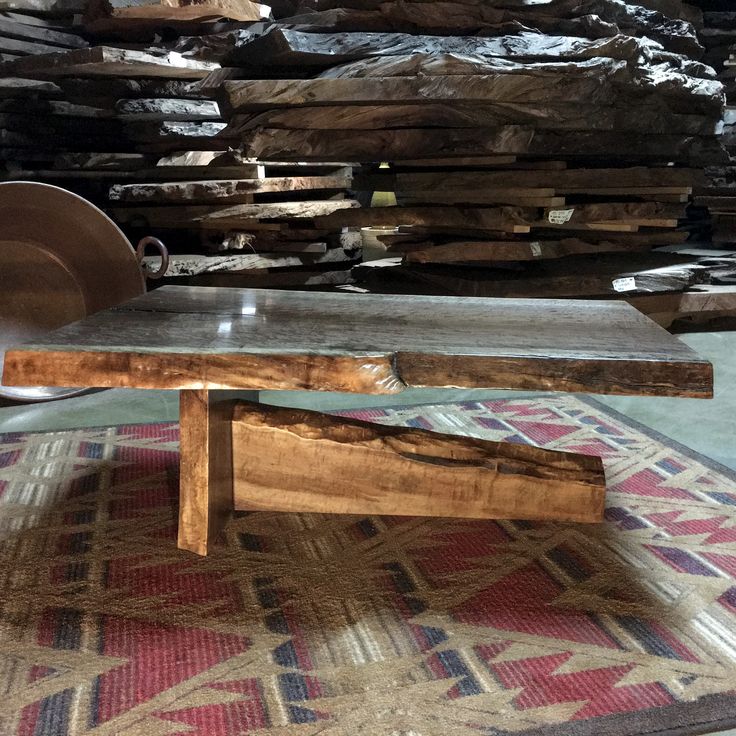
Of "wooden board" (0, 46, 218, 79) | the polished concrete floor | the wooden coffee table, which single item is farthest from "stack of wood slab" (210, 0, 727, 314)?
the wooden coffee table

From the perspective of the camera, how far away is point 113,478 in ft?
7.97

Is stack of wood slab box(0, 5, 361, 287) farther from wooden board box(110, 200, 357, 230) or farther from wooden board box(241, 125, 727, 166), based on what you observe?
wooden board box(241, 125, 727, 166)

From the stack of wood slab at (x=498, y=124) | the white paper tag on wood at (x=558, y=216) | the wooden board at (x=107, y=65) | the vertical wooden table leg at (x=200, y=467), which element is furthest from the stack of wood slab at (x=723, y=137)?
the vertical wooden table leg at (x=200, y=467)

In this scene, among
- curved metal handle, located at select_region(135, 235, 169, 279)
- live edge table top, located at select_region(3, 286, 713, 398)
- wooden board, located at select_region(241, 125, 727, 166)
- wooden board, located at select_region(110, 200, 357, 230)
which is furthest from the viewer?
wooden board, located at select_region(110, 200, 357, 230)

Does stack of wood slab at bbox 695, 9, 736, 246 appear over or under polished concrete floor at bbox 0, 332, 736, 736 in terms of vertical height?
over

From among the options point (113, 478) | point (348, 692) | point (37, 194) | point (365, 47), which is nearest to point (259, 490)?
point (113, 478)

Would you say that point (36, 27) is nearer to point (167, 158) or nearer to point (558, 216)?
point (167, 158)

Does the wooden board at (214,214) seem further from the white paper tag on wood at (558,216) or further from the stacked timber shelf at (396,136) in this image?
the white paper tag on wood at (558,216)

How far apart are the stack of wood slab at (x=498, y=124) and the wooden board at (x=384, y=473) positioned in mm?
2197

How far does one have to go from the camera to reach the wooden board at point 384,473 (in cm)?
206

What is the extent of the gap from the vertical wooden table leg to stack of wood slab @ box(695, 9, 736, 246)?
4779 mm

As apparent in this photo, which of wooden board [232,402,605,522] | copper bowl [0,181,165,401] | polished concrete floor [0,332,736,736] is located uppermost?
copper bowl [0,181,165,401]

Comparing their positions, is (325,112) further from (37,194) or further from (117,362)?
(117,362)

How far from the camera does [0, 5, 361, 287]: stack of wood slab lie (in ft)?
15.1
